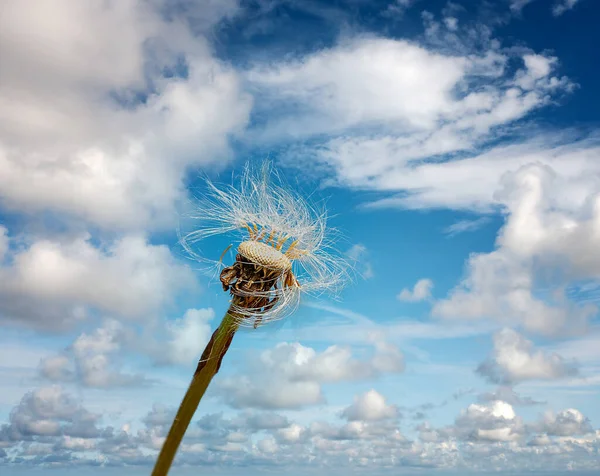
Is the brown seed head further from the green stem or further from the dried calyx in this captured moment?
the green stem

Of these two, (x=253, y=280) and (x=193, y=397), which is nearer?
(x=193, y=397)

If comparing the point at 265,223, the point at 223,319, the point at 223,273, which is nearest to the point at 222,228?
the point at 265,223

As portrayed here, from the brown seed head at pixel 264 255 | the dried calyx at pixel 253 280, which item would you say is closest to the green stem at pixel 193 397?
the dried calyx at pixel 253 280

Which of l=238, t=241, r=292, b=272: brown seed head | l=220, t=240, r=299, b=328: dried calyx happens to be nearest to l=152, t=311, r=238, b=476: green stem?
l=220, t=240, r=299, b=328: dried calyx

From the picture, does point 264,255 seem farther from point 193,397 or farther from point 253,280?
point 193,397

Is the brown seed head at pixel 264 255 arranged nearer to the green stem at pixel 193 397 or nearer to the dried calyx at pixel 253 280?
the dried calyx at pixel 253 280

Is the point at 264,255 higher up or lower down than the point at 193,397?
higher up

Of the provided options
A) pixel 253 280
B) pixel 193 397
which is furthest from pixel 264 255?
pixel 193 397

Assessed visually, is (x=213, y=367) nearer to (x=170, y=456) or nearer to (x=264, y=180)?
(x=170, y=456)
